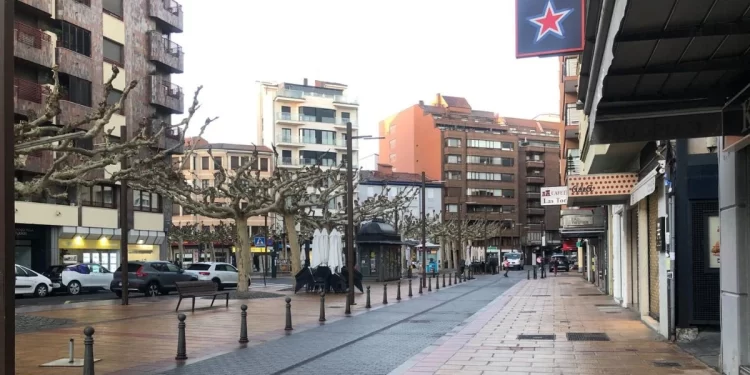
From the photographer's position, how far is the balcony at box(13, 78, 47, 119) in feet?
131

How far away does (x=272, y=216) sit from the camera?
317 ft

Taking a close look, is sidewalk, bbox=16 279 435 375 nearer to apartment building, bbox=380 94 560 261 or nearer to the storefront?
the storefront

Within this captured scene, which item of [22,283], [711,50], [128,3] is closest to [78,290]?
[22,283]

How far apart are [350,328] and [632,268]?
31.1 ft

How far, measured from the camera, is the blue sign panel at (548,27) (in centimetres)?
1068

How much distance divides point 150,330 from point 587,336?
9.98 metres

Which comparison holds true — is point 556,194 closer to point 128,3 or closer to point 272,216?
point 128,3

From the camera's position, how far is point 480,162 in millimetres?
118125

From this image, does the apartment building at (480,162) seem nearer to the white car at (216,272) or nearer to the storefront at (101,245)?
the storefront at (101,245)

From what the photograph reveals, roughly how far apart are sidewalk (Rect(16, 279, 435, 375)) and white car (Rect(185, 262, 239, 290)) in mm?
9819

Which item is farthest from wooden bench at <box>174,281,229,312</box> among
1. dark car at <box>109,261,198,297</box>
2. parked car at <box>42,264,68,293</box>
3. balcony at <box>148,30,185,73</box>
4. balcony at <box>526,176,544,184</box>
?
balcony at <box>526,176,544,184</box>

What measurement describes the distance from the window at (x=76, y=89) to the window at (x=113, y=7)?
5.92m

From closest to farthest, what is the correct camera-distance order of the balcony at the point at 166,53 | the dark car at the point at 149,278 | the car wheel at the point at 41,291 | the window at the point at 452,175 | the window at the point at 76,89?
the dark car at the point at 149,278, the car wheel at the point at 41,291, the window at the point at 76,89, the balcony at the point at 166,53, the window at the point at 452,175

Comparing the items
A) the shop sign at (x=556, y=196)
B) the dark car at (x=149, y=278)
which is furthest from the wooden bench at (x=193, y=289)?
the shop sign at (x=556, y=196)
